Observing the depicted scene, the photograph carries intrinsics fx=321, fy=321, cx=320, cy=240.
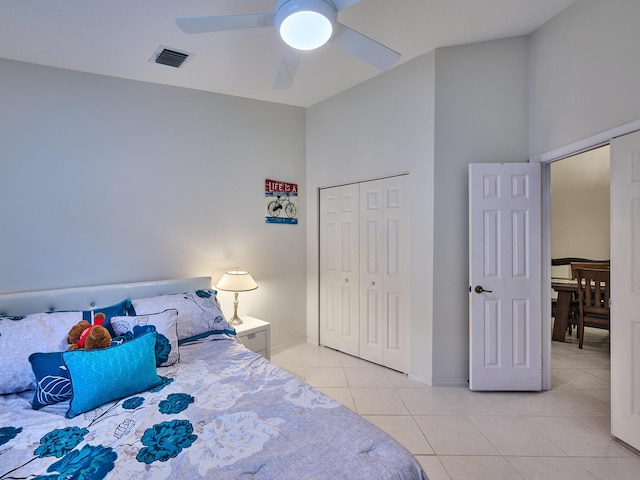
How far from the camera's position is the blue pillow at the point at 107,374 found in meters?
1.44

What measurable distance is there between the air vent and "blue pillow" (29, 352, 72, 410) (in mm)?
2190

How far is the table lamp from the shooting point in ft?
9.80

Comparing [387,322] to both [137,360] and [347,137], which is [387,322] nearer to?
[347,137]

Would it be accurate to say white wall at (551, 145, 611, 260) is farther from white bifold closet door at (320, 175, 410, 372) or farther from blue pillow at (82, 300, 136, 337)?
blue pillow at (82, 300, 136, 337)

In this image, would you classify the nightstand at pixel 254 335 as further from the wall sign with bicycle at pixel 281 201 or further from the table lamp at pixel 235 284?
the wall sign with bicycle at pixel 281 201

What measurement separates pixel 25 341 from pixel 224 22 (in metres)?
1.99

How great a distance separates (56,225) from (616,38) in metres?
4.06

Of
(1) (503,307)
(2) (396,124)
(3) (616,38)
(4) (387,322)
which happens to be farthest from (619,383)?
(2) (396,124)

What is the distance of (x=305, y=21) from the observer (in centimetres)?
149

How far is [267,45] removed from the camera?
2.44 metres

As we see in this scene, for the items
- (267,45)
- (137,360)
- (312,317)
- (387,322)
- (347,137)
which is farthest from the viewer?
(312,317)

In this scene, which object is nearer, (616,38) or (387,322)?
(616,38)

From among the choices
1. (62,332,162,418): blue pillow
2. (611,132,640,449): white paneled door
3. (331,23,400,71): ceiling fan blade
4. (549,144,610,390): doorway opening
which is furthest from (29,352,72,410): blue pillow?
(549,144,610,390): doorway opening

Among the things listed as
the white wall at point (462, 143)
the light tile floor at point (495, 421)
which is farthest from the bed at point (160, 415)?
the white wall at point (462, 143)
